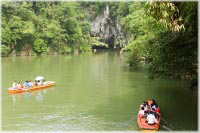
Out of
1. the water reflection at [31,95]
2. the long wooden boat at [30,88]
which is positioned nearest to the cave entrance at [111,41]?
the long wooden boat at [30,88]

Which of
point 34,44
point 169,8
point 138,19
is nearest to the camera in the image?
point 169,8

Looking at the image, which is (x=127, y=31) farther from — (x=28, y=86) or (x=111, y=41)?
(x=111, y=41)

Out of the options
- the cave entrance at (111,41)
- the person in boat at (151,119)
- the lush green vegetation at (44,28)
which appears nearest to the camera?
the person in boat at (151,119)

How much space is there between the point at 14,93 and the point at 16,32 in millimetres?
29213

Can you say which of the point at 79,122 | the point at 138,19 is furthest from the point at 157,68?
the point at 138,19

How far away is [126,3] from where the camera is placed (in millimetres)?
46156

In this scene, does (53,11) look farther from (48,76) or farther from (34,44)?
(48,76)

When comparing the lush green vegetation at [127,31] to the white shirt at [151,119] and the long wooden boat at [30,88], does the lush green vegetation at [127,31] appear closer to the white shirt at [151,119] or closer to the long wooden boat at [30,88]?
the white shirt at [151,119]

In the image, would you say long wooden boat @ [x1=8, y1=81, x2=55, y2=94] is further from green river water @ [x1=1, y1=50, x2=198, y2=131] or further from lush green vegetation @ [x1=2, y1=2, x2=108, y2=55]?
lush green vegetation @ [x1=2, y1=2, x2=108, y2=55]

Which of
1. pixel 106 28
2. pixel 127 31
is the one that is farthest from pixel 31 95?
pixel 106 28

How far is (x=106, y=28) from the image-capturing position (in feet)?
216

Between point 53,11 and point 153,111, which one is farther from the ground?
point 53,11

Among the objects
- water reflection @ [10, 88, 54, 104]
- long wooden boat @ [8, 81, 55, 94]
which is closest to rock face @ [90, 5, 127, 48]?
long wooden boat @ [8, 81, 55, 94]

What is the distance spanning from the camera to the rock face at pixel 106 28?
2517 inches
